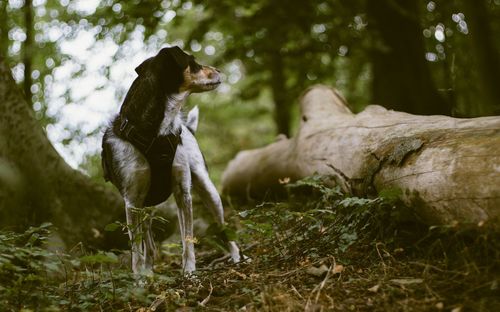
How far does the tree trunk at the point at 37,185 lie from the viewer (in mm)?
5043

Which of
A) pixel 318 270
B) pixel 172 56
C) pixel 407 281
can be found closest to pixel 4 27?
pixel 172 56

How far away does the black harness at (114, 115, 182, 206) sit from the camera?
391 centimetres

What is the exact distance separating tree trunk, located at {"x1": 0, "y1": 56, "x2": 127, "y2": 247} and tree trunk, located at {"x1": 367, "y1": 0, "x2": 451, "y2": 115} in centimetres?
541

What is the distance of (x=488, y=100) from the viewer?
7.72 metres

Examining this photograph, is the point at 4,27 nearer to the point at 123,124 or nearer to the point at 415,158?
the point at 123,124

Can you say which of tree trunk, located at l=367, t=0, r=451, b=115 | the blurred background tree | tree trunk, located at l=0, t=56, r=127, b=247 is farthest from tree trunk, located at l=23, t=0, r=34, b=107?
tree trunk, located at l=367, t=0, r=451, b=115

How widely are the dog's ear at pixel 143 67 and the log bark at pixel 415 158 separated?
6.76 feet

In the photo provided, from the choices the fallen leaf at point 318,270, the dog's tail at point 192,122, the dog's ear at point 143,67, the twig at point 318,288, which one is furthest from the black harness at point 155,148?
the twig at point 318,288

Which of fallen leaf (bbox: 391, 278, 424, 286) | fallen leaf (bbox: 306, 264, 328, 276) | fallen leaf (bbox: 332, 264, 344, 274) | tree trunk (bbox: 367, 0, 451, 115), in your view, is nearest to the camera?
fallen leaf (bbox: 391, 278, 424, 286)

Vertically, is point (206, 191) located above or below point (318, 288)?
above

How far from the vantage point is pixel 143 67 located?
402cm

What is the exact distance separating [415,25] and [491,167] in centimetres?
628

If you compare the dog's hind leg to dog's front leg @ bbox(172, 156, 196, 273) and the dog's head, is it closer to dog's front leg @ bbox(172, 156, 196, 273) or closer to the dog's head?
dog's front leg @ bbox(172, 156, 196, 273)

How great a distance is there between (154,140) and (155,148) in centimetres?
7
